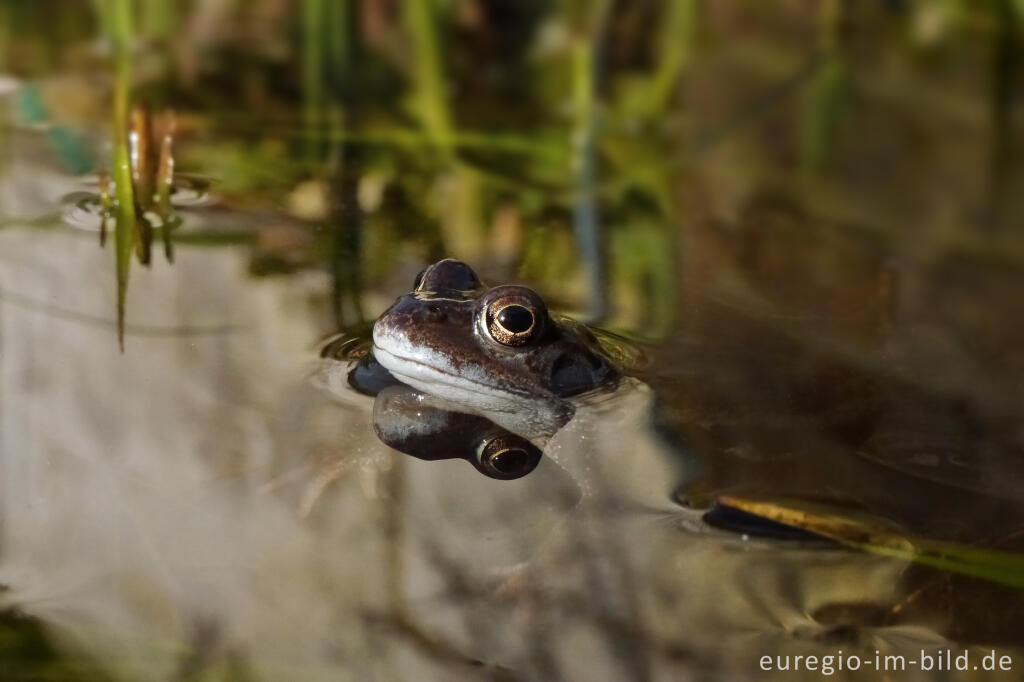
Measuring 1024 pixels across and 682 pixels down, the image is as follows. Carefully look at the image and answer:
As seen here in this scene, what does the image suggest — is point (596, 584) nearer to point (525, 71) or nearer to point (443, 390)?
point (443, 390)

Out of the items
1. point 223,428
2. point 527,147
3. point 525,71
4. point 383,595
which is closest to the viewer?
point 383,595

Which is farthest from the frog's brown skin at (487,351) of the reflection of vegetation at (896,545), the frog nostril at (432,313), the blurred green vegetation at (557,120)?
the reflection of vegetation at (896,545)

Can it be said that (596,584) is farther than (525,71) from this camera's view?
No

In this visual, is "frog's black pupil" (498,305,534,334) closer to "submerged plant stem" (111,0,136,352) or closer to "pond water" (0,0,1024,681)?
"pond water" (0,0,1024,681)

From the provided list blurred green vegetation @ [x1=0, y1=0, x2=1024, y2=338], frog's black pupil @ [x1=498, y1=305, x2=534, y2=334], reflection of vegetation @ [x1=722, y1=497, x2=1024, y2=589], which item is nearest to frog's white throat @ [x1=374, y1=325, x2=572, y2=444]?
frog's black pupil @ [x1=498, y1=305, x2=534, y2=334]

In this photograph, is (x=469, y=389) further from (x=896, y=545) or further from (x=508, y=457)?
(x=896, y=545)

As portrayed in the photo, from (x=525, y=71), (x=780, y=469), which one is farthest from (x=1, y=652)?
(x=525, y=71)
